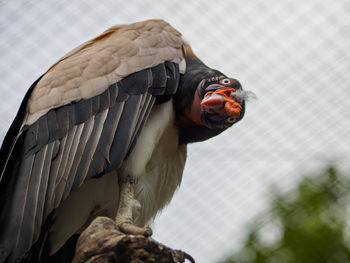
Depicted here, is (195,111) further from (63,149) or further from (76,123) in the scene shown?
(63,149)

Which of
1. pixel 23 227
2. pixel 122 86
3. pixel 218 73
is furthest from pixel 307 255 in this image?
pixel 23 227

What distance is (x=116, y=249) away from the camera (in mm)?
2424

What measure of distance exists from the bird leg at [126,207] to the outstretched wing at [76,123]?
0.24m

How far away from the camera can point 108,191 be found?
359cm

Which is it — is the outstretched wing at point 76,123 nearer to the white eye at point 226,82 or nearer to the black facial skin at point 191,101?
the black facial skin at point 191,101

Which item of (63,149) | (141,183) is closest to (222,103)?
(141,183)

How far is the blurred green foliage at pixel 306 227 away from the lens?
5.60 m

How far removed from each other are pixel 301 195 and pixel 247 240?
2.35ft

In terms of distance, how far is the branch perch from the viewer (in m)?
2.43

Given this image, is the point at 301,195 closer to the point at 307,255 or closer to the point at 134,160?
the point at 307,255

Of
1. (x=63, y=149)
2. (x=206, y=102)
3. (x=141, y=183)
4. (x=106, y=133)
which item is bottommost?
(x=141, y=183)

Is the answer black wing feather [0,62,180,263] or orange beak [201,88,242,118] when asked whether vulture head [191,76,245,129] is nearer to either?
orange beak [201,88,242,118]

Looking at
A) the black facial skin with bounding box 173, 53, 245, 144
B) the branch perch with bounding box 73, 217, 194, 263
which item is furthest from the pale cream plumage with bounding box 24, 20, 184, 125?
the branch perch with bounding box 73, 217, 194, 263

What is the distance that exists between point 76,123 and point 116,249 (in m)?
0.97
